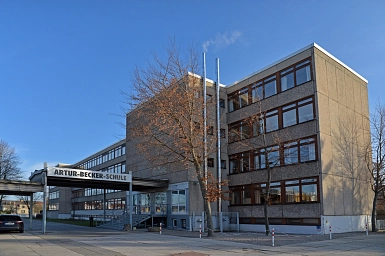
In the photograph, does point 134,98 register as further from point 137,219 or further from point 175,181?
point 137,219

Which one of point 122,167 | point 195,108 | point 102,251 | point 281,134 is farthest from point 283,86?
point 122,167

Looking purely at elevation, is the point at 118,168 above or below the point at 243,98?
below

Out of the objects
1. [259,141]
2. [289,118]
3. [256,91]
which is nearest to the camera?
[289,118]

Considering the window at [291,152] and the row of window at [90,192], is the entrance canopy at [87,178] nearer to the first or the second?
the window at [291,152]

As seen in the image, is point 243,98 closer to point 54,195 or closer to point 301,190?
point 301,190

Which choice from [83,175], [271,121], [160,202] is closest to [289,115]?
[271,121]

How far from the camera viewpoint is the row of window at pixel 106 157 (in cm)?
5753

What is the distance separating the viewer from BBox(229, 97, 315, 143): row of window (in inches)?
1089

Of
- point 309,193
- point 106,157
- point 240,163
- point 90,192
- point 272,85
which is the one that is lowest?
point 90,192

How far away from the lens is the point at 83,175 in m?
28.8

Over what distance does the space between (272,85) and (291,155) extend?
6123 mm

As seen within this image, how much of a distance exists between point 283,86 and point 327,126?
476cm

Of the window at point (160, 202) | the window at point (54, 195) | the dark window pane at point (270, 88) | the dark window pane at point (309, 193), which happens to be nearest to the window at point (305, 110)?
the dark window pane at point (270, 88)

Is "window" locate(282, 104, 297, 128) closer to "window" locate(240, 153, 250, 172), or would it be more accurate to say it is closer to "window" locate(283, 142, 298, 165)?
"window" locate(283, 142, 298, 165)
